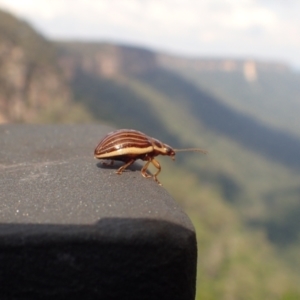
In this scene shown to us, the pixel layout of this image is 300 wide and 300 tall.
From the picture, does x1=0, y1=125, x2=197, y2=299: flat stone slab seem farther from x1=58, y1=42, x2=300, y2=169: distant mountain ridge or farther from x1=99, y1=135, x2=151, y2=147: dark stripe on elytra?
x1=58, y1=42, x2=300, y2=169: distant mountain ridge

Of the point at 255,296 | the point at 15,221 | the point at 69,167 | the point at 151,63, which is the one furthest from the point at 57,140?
the point at 151,63

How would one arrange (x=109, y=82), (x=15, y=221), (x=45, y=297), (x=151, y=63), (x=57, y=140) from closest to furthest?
1. (x=45, y=297)
2. (x=15, y=221)
3. (x=57, y=140)
4. (x=109, y=82)
5. (x=151, y=63)

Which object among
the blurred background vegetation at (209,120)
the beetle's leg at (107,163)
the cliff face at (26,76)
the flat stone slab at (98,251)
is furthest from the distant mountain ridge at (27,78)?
the flat stone slab at (98,251)

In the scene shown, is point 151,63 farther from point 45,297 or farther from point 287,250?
point 45,297

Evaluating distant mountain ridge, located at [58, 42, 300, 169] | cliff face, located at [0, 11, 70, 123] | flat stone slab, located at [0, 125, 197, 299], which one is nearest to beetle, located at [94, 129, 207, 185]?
flat stone slab, located at [0, 125, 197, 299]

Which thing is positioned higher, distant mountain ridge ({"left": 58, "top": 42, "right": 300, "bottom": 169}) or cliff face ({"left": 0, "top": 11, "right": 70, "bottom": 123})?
cliff face ({"left": 0, "top": 11, "right": 70, "bottom": 123})
